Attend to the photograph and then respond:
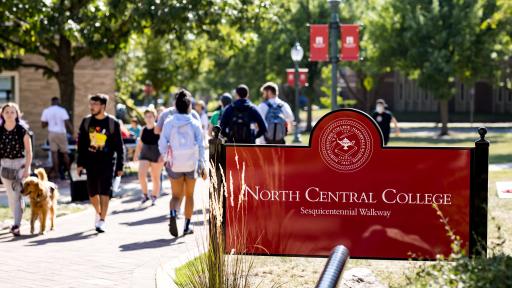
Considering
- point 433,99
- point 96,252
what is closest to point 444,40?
point 433,99

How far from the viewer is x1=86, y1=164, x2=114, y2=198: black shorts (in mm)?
12320

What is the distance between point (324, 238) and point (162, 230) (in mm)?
4603

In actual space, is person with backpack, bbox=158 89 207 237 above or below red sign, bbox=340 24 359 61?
below

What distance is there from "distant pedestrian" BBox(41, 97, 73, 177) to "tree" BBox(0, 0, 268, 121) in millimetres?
1506

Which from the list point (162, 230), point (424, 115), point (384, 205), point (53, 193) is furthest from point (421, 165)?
point (424, 115)

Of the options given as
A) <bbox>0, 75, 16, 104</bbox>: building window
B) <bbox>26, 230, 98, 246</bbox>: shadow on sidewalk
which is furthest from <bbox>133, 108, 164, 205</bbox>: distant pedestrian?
<bbox>0, 75, 16, 104</bbox>: building window

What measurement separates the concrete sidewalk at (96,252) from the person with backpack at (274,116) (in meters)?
1.64

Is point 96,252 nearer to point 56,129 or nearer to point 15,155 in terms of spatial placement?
point 15,155

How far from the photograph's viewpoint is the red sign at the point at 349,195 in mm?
8008

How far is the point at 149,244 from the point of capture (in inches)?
442

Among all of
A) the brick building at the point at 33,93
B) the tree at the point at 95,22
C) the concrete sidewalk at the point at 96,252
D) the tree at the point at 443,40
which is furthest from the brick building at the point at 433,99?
the concrete sidewalk at the point at 96,252

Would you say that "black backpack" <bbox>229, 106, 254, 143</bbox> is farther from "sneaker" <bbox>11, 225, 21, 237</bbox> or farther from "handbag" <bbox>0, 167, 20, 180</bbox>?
"sneaker" <bbox>11, 225, 21, 237</bbox>

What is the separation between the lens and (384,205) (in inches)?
319

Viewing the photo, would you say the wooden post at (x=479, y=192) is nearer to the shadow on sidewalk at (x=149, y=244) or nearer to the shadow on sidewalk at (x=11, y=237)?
the shadow on sidewalk at (x=149, y=244)
